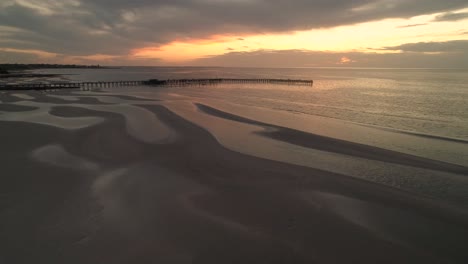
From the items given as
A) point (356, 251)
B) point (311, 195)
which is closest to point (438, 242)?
point (356, 251)

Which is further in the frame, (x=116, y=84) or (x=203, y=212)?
(x=116, y=84)

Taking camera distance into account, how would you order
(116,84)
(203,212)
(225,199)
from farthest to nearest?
(116,84)
(225,199)
(203,212)

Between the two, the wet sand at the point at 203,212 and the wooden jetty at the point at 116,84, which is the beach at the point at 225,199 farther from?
the wooden jetty at the point at 116,84

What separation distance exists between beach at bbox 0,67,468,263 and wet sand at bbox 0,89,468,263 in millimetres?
36

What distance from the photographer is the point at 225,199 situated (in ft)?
27.9

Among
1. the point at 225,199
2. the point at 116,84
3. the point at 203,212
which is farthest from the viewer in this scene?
the point at 116,84

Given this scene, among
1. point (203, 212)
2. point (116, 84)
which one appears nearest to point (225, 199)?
point (203, 212)

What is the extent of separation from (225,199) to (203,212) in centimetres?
105

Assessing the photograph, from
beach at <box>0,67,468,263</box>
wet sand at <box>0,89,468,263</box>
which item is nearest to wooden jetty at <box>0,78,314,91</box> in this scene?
beach at <box>0,67,468,263</box>

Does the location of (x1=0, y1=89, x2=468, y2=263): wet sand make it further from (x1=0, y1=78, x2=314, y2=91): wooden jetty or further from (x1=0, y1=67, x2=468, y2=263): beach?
(x1=0, y1=78, x2=314, y2=91): wooden jetty

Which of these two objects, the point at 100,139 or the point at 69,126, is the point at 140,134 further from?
the point at 69,126

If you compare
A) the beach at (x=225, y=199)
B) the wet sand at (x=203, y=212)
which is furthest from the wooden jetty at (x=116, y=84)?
the wet sand at (x=203, y=212)

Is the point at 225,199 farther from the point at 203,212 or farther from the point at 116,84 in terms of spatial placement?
the point at 116,84

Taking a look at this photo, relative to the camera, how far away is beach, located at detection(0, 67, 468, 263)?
19.9ft
